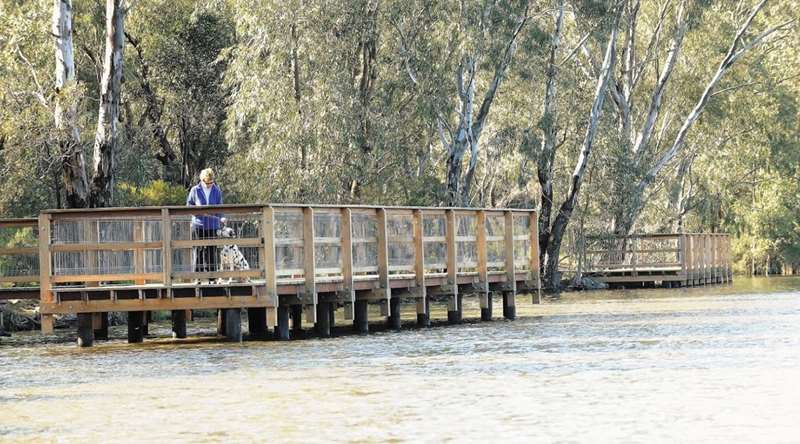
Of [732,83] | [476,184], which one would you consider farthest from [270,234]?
[732,83]

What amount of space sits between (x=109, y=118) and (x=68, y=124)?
3.30 ft

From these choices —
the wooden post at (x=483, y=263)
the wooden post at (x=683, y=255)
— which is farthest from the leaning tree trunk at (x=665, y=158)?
the wooden post at (x=483, y=263)

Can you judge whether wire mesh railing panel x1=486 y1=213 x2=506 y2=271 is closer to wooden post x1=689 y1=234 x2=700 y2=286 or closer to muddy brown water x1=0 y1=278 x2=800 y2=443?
muddy brown water x1=0 y1=278 x2=800 y2=443

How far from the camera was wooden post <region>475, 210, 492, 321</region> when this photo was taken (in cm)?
2492

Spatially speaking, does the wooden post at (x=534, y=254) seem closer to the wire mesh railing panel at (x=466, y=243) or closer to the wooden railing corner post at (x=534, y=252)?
the wooden railing corner post at (x=534, y=252)

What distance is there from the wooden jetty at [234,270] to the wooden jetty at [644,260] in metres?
21.6

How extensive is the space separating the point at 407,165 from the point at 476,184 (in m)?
12.5

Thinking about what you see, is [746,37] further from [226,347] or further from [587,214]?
[226,347]

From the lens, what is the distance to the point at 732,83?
57406 mm

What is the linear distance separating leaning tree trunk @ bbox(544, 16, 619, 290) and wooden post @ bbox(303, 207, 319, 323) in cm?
2230

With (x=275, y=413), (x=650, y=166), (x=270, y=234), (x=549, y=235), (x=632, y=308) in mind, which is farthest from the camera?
(x=650, y=166)

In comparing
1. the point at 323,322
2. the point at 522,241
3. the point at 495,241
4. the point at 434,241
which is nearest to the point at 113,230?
the point at 323,322

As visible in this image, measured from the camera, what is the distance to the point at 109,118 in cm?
2639

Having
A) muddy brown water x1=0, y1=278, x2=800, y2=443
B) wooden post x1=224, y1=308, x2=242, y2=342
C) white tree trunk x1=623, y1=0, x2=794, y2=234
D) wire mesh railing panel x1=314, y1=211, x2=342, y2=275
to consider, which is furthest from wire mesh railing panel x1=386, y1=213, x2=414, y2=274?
white tree trunk x1=623, y1=0, x2=794, y2=234
